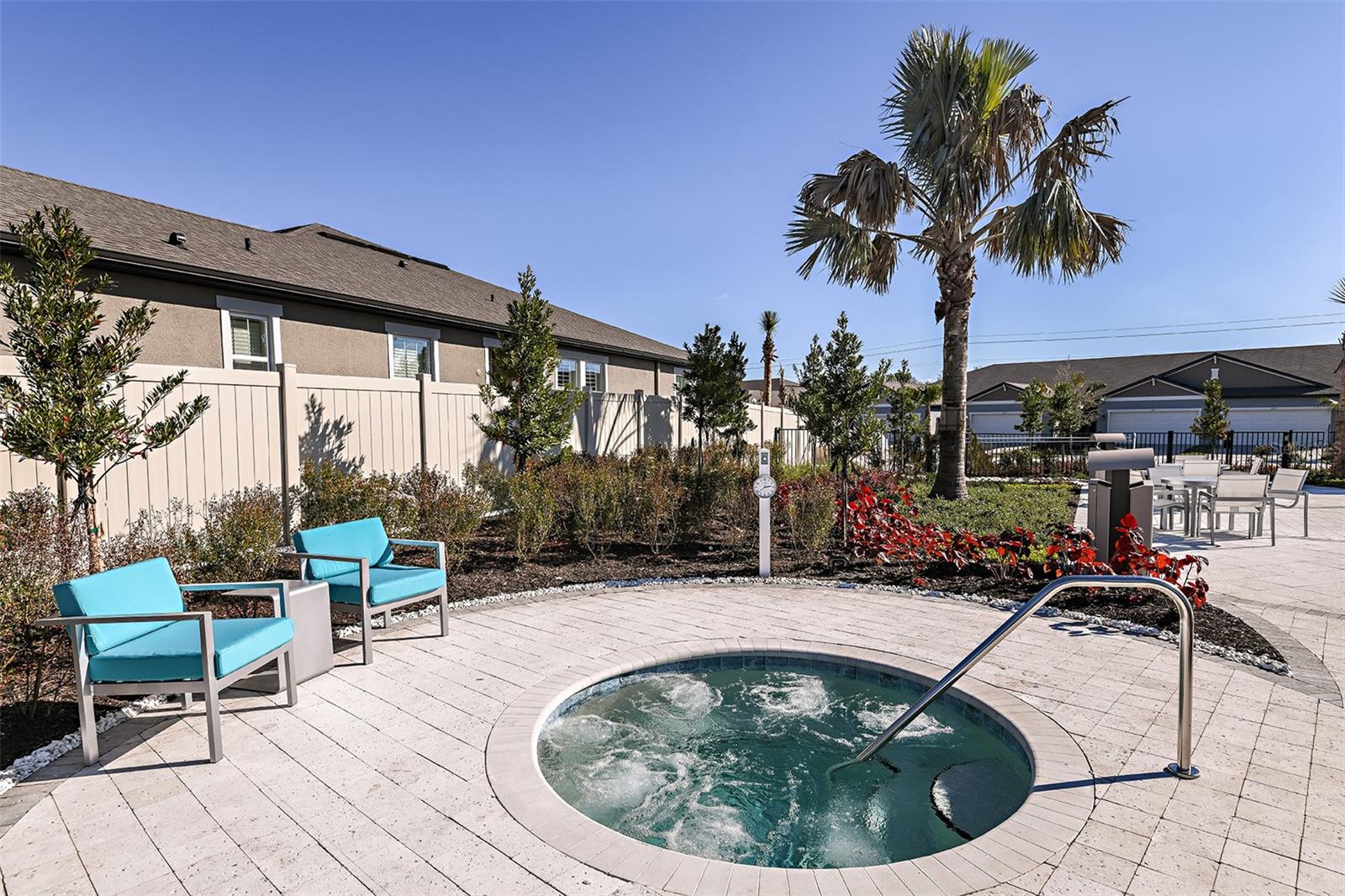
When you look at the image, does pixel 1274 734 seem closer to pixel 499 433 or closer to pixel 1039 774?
pixel 1039 774

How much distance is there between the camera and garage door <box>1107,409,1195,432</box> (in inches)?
1278

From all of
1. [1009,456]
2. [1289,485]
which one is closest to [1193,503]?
[1289,485]

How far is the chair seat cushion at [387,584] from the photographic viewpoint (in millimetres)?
4508

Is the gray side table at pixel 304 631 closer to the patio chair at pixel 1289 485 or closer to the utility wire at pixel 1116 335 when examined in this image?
the patio chair at pixel 1289 485

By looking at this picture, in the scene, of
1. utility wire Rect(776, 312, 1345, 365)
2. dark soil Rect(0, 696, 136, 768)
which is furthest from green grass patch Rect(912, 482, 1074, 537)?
utility wire Rect(776, 312, 1345, 365)

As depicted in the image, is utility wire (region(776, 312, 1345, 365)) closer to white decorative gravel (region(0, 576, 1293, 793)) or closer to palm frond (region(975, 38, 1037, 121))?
palm frond (region(975, 38, 1037, 121))

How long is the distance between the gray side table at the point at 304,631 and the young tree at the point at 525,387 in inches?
229

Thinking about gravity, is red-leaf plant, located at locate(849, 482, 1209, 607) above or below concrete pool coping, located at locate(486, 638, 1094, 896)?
above

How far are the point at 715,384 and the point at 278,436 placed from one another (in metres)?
9.45

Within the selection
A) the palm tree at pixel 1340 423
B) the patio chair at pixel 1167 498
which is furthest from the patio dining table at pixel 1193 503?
the palm tree at pixel 1340 423

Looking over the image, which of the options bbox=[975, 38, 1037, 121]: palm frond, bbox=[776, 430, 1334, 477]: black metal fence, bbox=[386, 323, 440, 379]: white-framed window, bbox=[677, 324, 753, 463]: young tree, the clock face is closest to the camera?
the clock face

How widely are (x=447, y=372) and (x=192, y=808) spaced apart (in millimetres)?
10734

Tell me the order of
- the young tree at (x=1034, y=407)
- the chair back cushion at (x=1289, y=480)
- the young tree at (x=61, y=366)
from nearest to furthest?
the young tree at (x=61, y=366) < the chair back cushion at (x=1289, y=480) < the young tree at (x=1034, y=407)

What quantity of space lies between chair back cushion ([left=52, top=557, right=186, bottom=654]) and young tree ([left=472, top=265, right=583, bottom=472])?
6228 mm
